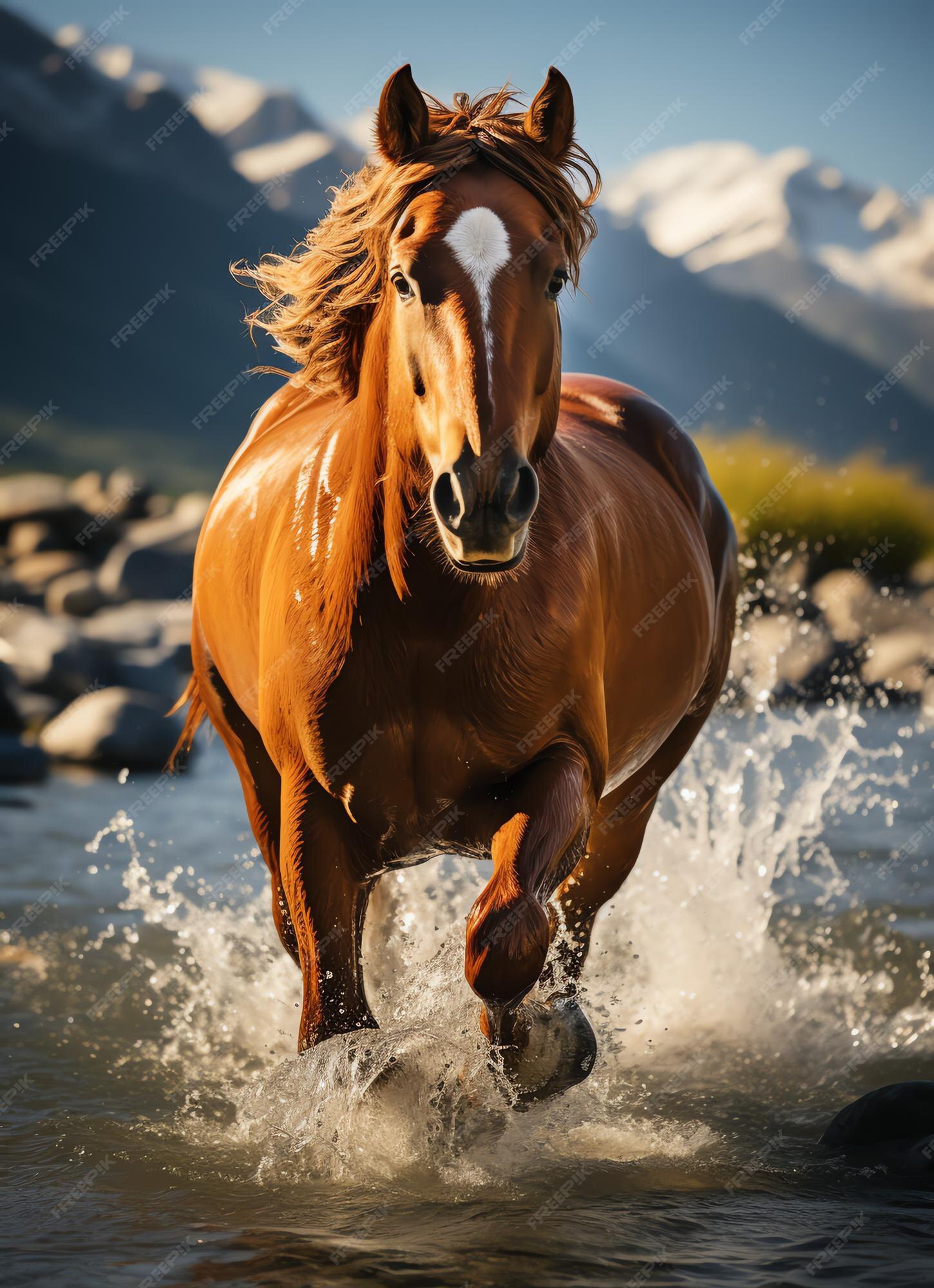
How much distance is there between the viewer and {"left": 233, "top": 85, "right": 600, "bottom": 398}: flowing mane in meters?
2.16

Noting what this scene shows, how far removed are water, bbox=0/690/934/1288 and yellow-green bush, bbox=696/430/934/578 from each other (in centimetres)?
836

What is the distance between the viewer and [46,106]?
63.2 feet

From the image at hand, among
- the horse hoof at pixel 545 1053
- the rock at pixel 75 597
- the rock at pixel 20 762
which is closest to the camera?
the horse hoof at pixel 545 1053

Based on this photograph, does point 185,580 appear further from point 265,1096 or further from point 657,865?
point 265,1096

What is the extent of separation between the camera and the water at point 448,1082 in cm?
Answer: 243

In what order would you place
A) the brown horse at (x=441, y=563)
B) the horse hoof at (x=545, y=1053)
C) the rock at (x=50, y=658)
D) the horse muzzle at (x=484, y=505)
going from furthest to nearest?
the rock at (x=50, y=658) → the horse hoof at (x=545, y=1053) → the brown horse at (x=441, y=563) → the horse muzzle at (x=484, y=505)

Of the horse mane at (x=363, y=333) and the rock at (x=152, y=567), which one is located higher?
the rock at (x=152, y=567)

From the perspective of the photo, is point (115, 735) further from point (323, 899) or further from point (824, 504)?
point (824, 504)

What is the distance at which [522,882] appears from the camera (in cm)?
218

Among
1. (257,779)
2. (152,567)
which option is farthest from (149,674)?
(257,779)

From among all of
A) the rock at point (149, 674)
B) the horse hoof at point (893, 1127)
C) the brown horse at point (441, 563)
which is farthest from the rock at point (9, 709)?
the horse hoof at point (893, 1127)

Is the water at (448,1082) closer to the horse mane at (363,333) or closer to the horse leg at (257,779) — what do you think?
the horse leg at (257,779)

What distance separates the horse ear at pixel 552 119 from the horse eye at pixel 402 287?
434 millimetres

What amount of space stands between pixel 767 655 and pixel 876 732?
243cm
